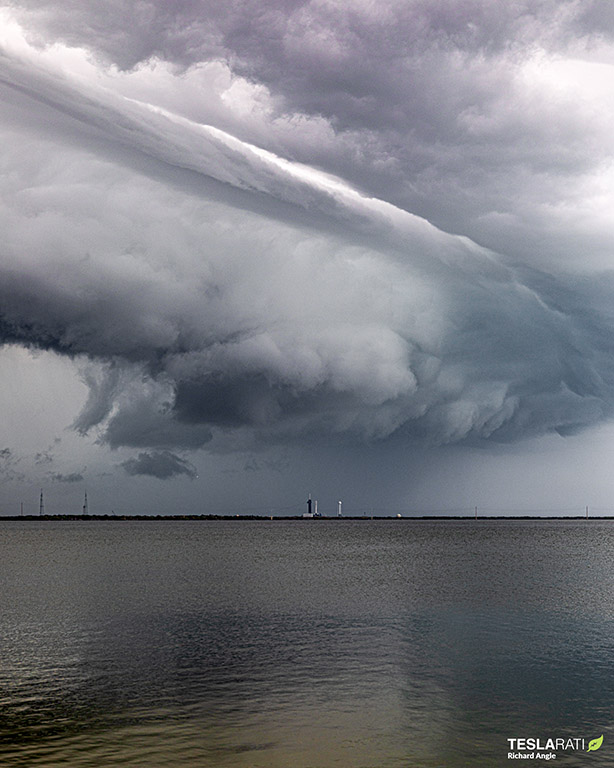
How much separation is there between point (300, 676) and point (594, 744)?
16.7 metres

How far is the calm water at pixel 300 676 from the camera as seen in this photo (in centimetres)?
3062

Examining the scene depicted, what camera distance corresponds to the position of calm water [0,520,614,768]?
30625 mm

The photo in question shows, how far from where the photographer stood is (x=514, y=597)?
83.8m

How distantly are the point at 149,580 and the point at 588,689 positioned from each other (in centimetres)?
7289

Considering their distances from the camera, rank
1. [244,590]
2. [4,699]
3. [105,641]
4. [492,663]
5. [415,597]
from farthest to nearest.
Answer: [244,590], [415,597], [105,641], [492,663], [4,699]

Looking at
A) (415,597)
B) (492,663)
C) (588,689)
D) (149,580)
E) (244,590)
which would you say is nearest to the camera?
(588,689)

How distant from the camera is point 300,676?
1690 inches

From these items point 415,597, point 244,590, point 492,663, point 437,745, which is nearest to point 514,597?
point 415,597

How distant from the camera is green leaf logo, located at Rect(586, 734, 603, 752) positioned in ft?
102

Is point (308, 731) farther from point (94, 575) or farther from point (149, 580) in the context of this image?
point (94, 575)

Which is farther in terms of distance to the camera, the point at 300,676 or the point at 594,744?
the point at 300,676

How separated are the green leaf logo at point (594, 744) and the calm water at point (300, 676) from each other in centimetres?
32

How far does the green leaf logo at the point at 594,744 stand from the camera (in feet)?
102

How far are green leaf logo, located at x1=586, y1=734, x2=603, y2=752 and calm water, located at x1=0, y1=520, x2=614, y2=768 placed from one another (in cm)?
32
